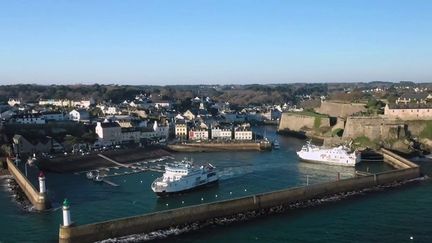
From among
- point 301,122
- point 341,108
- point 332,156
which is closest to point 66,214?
point 332,156

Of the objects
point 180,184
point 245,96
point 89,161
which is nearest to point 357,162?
point 180,184

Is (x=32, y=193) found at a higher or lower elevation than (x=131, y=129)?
lower

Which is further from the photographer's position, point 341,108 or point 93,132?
point 341,108

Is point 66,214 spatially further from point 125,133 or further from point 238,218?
point 125,133

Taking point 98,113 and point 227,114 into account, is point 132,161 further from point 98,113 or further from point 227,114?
point 227,114

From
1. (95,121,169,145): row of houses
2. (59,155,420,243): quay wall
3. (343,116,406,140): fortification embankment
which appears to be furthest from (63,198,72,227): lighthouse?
(343,116,406,140): fortification embankment
